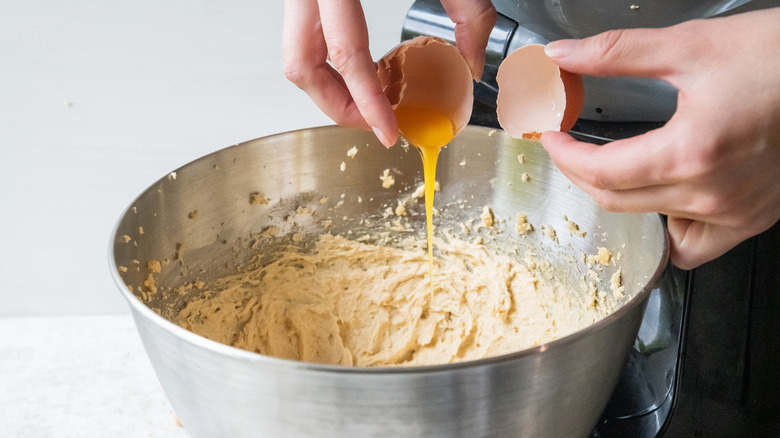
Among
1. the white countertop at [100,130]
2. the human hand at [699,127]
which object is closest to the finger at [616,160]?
the human hand at [699,127]

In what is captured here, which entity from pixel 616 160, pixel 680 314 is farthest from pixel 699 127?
pixel 680 314

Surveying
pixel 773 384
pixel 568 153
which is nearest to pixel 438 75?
pixel 568 153

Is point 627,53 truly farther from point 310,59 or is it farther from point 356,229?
point 356,229

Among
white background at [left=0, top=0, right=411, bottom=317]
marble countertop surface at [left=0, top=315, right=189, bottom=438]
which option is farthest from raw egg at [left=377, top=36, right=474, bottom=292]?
marble countertop surface at [left=0, top=315, right=189, bottom=438]

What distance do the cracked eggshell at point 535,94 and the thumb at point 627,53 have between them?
9cm

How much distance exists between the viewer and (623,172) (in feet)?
1.85

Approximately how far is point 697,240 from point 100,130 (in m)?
1.10

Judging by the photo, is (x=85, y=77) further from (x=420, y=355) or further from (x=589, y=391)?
(x=589, y=391)

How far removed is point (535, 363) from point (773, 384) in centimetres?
49

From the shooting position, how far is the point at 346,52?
2.22 ft

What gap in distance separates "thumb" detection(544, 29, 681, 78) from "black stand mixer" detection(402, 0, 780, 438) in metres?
0.25

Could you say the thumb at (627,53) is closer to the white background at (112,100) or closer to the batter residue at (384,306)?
the batter residue at (384,306)

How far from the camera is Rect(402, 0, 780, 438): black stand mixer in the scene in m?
0.75

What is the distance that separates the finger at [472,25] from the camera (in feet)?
2.68
